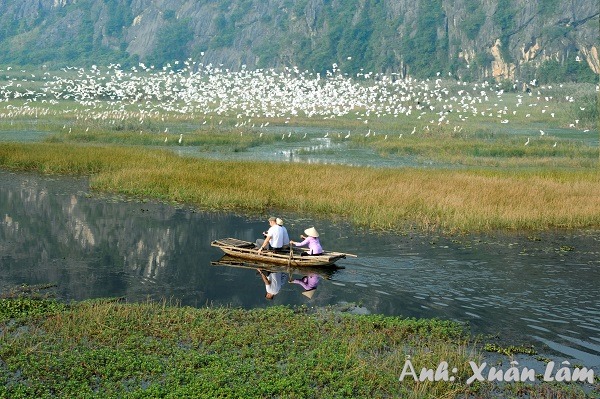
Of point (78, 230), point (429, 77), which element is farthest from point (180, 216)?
point (429, 77)

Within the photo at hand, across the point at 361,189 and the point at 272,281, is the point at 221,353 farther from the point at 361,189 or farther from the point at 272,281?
the point at 361,189

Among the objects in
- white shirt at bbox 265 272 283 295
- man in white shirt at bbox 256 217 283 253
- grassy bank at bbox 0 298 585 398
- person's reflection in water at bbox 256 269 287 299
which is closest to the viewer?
grassy bank at bbox 0 298 585 398

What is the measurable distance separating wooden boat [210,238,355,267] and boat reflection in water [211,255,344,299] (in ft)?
0.37

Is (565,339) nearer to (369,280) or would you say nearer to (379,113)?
(369,280)

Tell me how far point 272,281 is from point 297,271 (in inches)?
46.8

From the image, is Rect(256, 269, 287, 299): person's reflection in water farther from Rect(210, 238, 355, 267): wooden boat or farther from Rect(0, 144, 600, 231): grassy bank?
Rect(0, 144, 600, 231): grassy bank

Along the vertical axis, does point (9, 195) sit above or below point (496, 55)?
below

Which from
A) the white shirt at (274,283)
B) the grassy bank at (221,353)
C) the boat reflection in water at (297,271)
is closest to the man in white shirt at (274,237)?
the boat reflection in water at (297,271)

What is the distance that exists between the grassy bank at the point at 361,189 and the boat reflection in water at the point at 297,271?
6649mm

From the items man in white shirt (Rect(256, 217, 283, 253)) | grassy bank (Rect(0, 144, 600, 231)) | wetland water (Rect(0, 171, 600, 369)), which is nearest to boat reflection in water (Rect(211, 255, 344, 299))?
wetland water (Rect(0, 171, 600, 369))

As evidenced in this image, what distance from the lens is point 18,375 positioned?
14.2 meters

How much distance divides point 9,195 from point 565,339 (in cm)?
2376

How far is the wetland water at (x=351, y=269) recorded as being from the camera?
729 inches

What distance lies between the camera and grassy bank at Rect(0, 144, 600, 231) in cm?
3031
